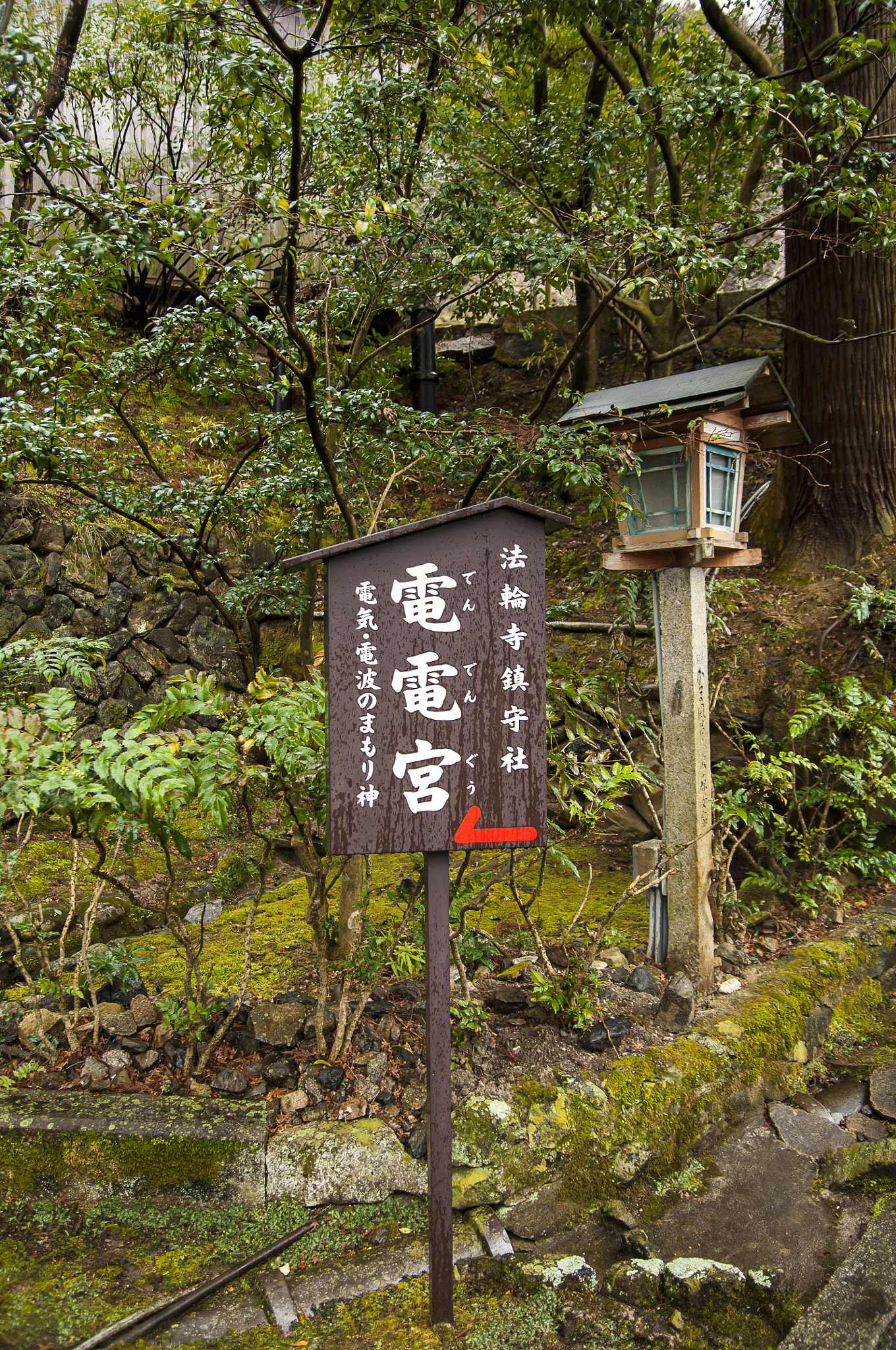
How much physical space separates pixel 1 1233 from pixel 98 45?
11.7 m

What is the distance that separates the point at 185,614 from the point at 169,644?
0.37 m

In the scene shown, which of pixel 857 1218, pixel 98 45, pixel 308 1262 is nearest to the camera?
pixel 308 1262

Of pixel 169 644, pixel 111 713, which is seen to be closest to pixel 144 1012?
pixel 111 713

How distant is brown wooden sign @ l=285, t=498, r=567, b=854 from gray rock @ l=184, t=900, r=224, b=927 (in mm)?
2728

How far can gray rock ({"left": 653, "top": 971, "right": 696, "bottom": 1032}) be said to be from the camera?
3266 mm

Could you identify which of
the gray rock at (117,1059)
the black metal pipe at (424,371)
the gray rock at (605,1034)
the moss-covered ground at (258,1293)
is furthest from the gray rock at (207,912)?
the black metal pipe at (424,371)

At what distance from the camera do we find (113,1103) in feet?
8.59

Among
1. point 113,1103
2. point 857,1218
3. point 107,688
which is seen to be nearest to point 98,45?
point 107,688

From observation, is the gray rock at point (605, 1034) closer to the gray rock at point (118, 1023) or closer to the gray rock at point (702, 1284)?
the gray rock at point (702, 1284)

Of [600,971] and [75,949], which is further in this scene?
[75,949]

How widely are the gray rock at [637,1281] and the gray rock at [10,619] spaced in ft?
19.3

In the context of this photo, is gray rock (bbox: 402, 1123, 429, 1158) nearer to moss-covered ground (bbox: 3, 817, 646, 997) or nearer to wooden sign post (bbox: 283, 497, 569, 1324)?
wooden sign post (bbox: 283, 497, 569, 1324)

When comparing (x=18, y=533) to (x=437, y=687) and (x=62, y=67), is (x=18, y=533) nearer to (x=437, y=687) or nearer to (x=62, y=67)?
(x=62, y=67)

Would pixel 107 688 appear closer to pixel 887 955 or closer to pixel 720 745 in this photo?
pixel 720 745
